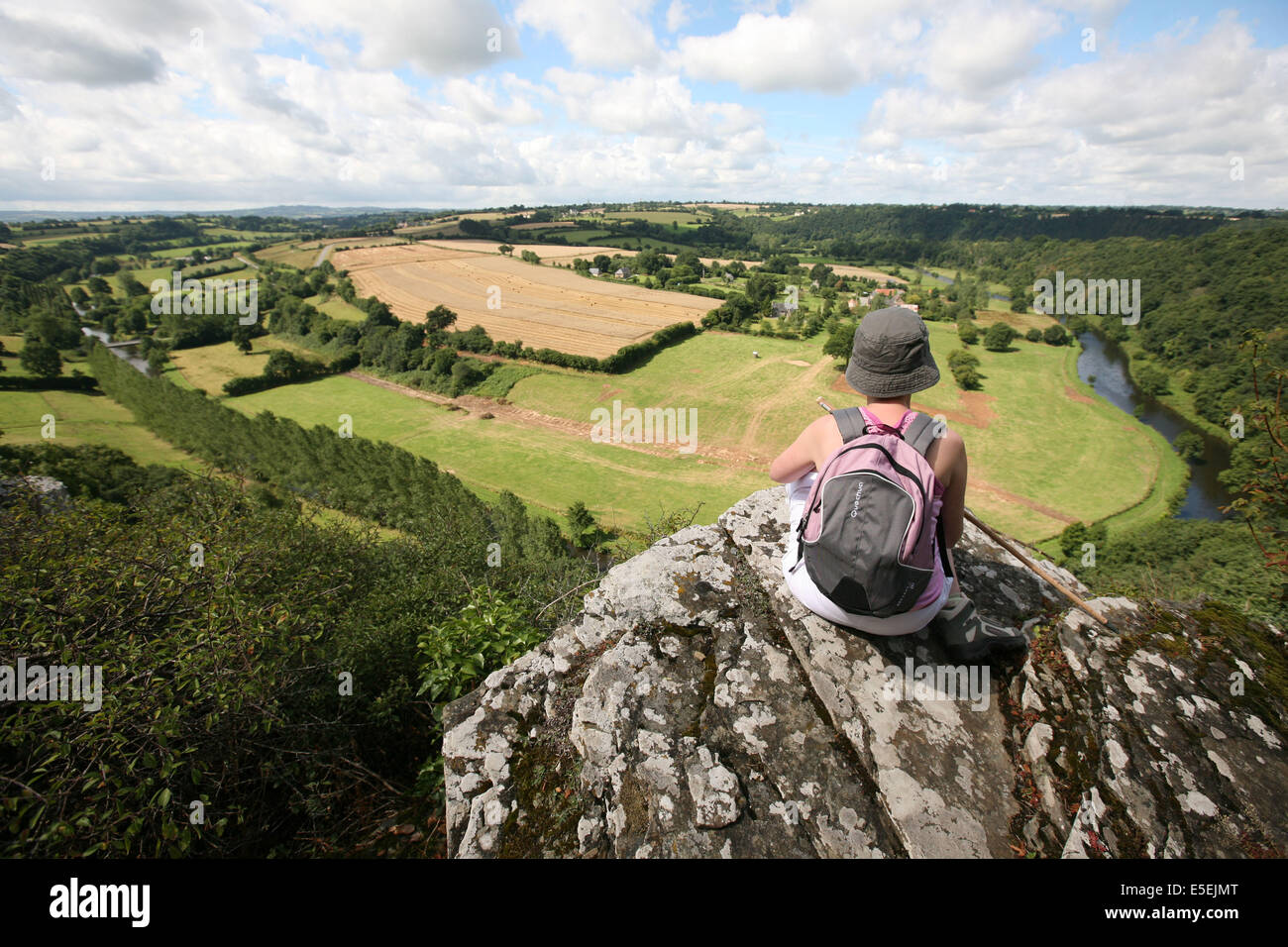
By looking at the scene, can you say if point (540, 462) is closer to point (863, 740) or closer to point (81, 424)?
point (863, 740)

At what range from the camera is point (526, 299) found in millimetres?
78938

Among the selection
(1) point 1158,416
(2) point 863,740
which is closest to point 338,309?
(2) point 863,740

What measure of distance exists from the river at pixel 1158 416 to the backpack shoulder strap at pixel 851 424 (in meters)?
28.9

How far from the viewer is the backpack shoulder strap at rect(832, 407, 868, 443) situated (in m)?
3.50

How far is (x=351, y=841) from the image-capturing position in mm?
4531

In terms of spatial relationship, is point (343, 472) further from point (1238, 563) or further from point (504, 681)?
point (1238, 563)

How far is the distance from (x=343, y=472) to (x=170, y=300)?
3301 inches

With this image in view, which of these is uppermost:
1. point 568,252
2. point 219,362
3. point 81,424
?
point 568,252

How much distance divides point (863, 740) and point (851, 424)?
90.0 inches

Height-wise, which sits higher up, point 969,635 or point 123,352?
point 123,352

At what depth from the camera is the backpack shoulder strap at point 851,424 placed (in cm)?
350

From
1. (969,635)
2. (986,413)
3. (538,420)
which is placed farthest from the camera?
(986,413)

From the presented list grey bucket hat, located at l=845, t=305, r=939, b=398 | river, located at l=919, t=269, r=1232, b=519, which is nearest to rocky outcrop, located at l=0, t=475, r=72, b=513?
grey bucket hat, located at l=845, t=305, r=939, b=398

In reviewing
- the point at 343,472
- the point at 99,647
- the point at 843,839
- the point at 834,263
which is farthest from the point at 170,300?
the point at 834,263
